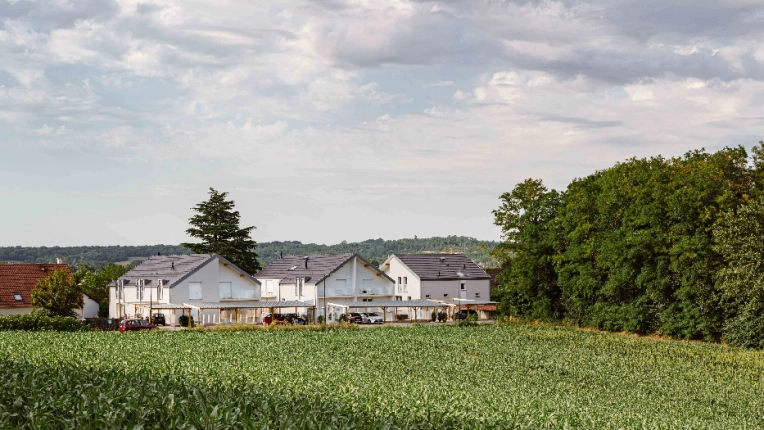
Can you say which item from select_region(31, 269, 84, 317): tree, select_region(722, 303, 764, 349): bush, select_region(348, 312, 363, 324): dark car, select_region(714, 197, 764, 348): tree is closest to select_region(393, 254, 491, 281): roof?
select_region(348, 312, 363, 324): dark car

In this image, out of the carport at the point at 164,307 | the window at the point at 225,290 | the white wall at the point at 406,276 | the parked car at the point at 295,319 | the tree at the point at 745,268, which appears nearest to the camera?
the tree at the point at 745,268

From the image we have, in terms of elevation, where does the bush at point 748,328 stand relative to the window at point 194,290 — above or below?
below

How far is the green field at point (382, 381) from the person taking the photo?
1125 centimetres

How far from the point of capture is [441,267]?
90.2 m

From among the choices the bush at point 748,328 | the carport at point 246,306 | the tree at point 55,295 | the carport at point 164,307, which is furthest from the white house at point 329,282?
the bush at point 748,328

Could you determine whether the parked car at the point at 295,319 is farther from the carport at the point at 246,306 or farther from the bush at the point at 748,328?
the bush at the point at 748,328

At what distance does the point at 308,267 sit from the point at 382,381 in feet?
196

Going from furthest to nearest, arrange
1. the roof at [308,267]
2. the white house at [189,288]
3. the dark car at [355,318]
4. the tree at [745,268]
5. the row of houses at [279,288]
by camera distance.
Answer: the roof at [308,267] < the white house at [189,288] < the row of houses at [279,288] < the dark car at [355,318] < the tree at [745,268]

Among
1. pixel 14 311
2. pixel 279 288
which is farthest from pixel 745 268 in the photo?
pixel 14 311

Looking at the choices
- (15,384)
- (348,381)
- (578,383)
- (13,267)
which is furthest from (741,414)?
(13,267)

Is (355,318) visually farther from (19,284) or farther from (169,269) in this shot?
(19,284)

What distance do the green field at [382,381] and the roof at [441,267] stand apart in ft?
93.5

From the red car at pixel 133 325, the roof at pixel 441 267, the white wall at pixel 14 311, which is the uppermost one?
the roof at pixel 441 267

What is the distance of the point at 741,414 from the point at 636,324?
31.3 m
